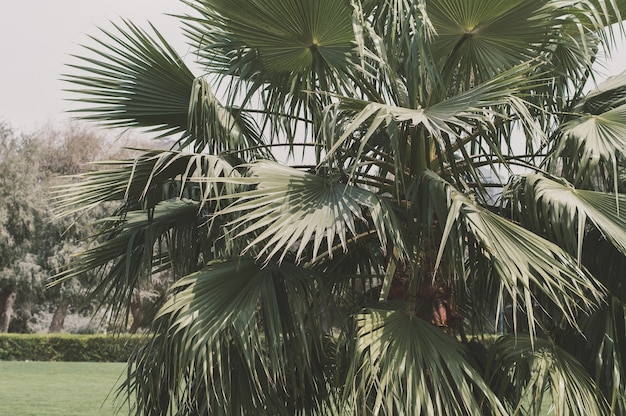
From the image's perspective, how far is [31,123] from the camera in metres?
26.9

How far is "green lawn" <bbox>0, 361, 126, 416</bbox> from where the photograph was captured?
1109cm

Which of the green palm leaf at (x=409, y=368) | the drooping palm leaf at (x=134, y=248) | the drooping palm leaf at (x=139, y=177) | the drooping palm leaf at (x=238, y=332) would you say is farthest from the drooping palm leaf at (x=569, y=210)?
the drooping palm leaf at (x=134, y=248)

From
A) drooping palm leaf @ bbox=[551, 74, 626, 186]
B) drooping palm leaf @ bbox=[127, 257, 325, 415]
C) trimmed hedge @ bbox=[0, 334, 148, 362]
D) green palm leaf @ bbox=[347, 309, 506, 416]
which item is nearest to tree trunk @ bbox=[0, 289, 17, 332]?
trimmed hedge @ bbox=[0, 334, 148, 362]

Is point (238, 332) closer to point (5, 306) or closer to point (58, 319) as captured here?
point (5, 306)

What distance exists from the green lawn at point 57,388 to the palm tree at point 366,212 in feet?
11.7

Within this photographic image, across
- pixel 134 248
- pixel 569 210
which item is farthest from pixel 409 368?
pixel 134 248

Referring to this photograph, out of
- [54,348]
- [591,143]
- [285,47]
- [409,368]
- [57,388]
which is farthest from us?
[54,348]

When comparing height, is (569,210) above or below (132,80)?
below

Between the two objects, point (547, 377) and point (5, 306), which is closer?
point (547, 377)

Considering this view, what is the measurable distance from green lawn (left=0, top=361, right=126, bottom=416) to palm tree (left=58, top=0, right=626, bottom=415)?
3.57 m

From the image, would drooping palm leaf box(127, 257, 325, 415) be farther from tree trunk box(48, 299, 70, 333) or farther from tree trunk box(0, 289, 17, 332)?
tree trunk box(48, 299, 70, 333)

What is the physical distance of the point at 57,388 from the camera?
14000 millimetres

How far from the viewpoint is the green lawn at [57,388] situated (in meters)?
11.1

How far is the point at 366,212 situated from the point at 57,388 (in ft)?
35.1
